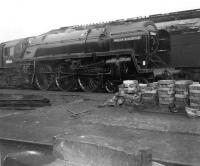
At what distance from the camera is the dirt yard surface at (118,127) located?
5.00m

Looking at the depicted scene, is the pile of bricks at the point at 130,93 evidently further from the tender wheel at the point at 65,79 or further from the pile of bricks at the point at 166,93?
the tender wheel at the point at 65,79

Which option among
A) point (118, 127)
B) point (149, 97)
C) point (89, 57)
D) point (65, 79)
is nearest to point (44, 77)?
point (65, 79)

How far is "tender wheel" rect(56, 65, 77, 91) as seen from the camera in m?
14.4

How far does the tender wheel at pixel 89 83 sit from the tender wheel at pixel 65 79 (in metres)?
0.38

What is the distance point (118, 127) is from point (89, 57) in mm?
7576

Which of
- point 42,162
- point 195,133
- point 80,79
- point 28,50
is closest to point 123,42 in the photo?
point 80,79

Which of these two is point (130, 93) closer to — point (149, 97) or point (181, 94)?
point (149, 97)

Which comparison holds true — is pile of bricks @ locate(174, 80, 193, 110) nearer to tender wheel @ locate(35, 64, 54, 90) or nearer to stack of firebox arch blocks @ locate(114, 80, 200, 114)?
stack of firebox arch blocks @ locate(114, 80, 200, 114)

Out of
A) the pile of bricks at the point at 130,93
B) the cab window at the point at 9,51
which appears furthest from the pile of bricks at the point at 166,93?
the cab window at the point at 9,51

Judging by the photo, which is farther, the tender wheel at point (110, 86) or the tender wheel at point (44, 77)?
the tender wheel at point (44, 77)

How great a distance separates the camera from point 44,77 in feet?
52.0

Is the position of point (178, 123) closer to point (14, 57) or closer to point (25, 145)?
point (25, 145)

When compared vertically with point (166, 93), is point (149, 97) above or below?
below

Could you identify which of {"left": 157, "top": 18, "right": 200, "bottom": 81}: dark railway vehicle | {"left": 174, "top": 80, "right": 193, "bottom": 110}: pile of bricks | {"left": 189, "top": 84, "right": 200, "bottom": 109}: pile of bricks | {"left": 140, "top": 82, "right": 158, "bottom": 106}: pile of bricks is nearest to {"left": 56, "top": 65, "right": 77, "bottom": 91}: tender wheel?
{"left": 157, "top": 18, "right": 200, "bottom": 81}: dark railway vehicle
